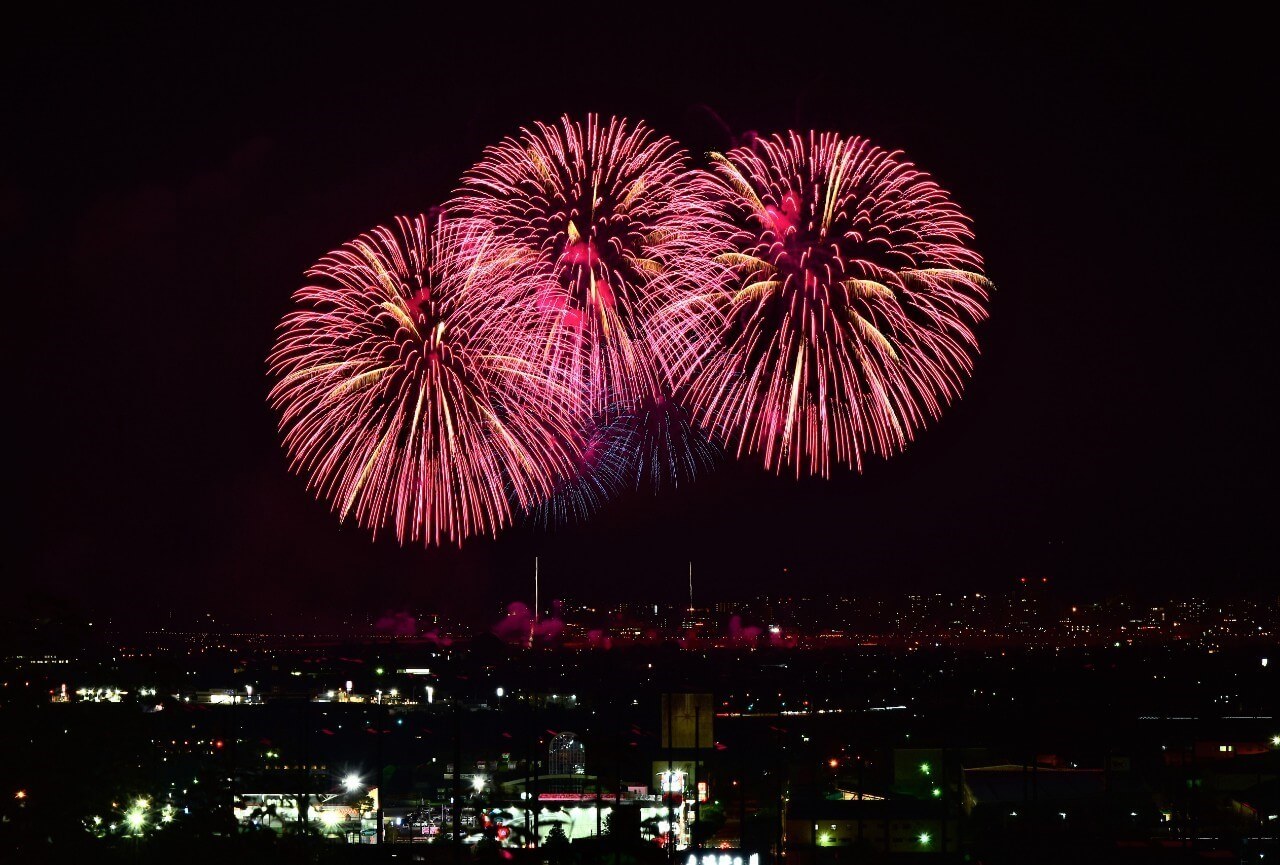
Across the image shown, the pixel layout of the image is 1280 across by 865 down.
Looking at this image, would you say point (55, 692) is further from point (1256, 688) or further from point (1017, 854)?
point (1256, 688)

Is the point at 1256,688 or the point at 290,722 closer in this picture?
the point at 1256,688

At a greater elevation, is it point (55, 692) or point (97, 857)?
point (55, 692)

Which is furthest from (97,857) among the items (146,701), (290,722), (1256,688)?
(290,722)

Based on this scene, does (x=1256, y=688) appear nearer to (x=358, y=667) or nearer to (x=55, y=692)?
(x=55, y=692)

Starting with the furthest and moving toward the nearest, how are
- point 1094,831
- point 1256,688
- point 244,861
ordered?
point 1256,688
point 1094,831
point 244,861

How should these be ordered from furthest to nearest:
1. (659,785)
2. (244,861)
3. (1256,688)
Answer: (1256,688), (659,785), (244,861)

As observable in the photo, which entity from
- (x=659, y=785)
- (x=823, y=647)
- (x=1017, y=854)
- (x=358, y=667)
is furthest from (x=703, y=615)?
(x=1017, y=854)

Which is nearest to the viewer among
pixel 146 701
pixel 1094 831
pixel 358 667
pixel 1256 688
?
pixel 146 701

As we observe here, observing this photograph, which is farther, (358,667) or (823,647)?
(823,647)

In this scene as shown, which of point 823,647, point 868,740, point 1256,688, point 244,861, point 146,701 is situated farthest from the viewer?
point 823,647
